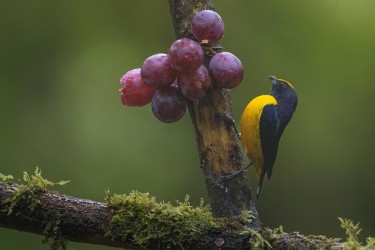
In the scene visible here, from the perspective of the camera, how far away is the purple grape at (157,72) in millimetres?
2121

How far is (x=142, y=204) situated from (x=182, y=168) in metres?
3.71

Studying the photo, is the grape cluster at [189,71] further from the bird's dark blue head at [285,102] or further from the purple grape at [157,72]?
the bird's dark blue head at [285,102]

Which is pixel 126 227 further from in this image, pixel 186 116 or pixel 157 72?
pixel 186 116

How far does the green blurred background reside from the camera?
5625 millimetres

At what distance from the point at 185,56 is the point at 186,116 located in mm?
3606

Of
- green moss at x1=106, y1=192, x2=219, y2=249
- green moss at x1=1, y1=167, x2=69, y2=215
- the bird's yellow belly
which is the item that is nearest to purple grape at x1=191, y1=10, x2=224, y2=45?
green moss at x1=106, y1=192, x2=219, y2=249

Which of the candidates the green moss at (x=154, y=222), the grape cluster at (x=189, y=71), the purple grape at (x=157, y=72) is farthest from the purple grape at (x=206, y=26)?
the green moss at (x=154, y=222)

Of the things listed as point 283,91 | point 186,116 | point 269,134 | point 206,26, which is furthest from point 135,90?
point 186,116

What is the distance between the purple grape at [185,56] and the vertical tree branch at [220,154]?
121mm

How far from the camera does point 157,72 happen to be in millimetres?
2123

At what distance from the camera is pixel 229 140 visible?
→ 2180 millimetres

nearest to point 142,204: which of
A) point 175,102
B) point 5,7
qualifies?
point 175,102

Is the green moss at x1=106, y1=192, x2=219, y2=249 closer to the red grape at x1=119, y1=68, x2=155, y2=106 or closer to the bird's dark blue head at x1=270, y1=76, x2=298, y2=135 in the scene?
the red grape at x1=119, y1=68, x2=155, y2=106

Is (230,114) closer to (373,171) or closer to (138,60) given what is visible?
(138,60)
